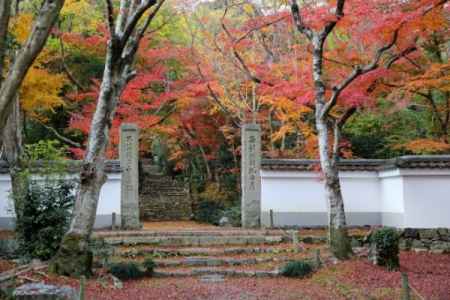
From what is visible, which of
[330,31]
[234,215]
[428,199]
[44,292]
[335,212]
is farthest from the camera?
[234,215]

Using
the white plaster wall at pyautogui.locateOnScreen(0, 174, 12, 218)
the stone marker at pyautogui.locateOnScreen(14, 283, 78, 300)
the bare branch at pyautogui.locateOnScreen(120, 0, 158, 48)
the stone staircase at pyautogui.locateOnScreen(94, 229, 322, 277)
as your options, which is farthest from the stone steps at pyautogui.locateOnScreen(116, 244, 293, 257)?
the bare branch at pyautogui.locateOnScreen(120, 0, 158, 48)

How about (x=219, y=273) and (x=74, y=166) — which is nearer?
(x=219, y=273)

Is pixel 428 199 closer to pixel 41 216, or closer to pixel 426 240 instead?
pixel 426 240

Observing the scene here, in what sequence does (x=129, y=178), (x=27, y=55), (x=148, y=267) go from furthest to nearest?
1. (x=129, y=178)
2. (x=148, y=267)
3. (x=27, y=55)

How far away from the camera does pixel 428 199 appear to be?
13.1 meters

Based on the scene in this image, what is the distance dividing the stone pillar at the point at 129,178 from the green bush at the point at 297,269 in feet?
19.4

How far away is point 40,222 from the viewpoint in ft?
33.1

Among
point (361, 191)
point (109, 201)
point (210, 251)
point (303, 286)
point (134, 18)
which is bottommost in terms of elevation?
point (303, 286)

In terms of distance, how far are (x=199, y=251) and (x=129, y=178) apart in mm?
4275

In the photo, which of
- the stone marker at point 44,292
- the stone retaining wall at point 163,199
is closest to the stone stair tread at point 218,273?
the stone marker at point 44,292

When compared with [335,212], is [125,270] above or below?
below

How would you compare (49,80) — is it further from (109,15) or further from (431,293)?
(431,293)

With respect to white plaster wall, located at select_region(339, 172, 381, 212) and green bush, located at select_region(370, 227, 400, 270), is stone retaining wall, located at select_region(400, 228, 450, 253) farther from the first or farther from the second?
green bush, located at select_region(370, 227, 400, 270)

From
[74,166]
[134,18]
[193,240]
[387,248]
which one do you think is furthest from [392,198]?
[134,18]
